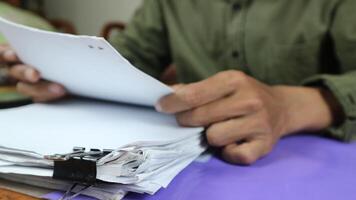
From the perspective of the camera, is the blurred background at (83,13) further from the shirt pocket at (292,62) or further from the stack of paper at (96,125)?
the stack of paper at (96,125)

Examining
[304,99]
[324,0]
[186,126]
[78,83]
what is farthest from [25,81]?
[324,0]

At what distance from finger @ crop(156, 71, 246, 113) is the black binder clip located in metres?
0.12

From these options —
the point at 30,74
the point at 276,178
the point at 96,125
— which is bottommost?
the point at 276,178

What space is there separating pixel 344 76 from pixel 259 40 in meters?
0.22

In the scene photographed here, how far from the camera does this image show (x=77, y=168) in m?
0.37

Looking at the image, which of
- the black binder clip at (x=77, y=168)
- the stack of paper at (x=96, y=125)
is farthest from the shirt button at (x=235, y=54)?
the black binder clip at (x=77, y=168)

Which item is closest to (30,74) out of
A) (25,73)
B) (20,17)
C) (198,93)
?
(25,73)

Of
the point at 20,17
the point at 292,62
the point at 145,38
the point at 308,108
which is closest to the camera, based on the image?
the point at 308,108

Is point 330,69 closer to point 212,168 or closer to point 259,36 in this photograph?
point 259,36

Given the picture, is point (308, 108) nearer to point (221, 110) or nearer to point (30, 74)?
point (221, 110)

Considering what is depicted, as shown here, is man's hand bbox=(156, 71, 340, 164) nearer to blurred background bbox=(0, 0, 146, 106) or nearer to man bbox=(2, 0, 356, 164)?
man bbox=(2, 0, 356, 164)

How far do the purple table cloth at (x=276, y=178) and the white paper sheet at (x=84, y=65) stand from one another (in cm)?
10

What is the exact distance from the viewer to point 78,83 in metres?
0.59

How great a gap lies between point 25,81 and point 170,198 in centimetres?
37
